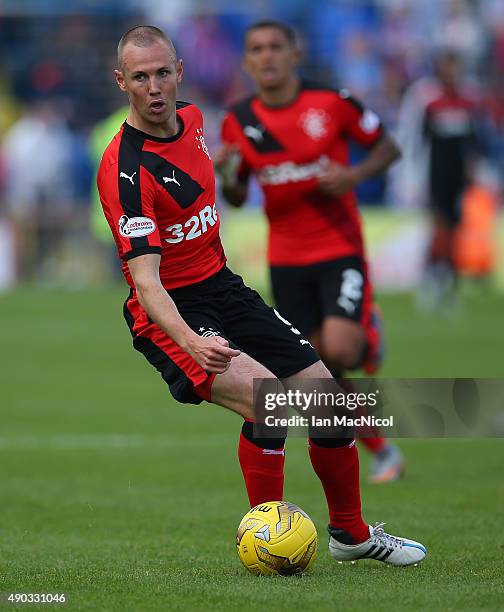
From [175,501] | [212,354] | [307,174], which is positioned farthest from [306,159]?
[212,354]

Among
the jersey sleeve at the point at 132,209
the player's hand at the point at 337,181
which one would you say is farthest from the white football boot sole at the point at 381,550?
the player's hand at the point at 337,181

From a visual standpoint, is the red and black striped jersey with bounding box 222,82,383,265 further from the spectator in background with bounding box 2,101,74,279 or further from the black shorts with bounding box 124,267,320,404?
the spectator in background with bounding box 2,101,74,279

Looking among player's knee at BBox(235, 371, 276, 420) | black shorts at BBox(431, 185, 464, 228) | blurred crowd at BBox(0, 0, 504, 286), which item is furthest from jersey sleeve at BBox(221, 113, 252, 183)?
blurred crowd at BBox(0, 0, 504, 286)

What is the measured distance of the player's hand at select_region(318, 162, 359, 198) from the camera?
8914 mm

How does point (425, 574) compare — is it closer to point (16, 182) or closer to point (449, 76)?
point (449, 76)

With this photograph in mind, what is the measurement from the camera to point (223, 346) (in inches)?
224

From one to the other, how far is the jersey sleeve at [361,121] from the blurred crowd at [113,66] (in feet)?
45.8

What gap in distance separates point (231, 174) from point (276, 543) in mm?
3281

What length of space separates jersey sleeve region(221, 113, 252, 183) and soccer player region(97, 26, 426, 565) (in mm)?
2677

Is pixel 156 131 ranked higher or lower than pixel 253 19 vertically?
lower

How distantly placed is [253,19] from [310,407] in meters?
23.2

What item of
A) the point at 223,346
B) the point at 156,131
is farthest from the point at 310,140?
the point at 223,346

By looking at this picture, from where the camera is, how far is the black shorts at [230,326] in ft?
20.5

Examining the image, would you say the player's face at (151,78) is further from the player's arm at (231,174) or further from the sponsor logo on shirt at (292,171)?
the sponsor logo on shirt at (292,171)
